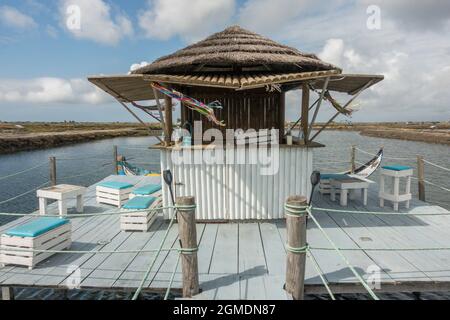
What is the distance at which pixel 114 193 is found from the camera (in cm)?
831

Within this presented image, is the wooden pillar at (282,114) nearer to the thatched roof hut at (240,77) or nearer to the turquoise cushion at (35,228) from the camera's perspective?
the thatched roof hut at (240,77)

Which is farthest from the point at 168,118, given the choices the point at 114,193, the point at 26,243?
the point at 26,243

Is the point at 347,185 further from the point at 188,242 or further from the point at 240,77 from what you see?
the point at 188,242

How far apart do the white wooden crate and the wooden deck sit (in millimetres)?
1143

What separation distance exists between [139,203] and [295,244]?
3995 mm

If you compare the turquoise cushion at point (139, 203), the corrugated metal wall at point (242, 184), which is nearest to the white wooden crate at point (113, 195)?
the turquoise cushion at point (139, 203)

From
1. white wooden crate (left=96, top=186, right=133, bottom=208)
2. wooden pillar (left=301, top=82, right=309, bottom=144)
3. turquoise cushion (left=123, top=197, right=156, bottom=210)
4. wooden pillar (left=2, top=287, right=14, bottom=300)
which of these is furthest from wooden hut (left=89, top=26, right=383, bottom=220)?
wooden pillar (left=2, top=287, right=14, bottom=300)

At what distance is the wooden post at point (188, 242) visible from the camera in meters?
3.82

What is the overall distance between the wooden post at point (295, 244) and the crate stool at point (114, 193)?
5.79 meters

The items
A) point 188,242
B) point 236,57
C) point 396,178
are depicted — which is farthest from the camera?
point 396,178

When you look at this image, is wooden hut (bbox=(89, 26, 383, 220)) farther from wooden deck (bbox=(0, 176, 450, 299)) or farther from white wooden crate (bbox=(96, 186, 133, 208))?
white wooden crate (bbox=(96, 186, 133, 208))

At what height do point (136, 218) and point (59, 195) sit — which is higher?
point (59, 195)

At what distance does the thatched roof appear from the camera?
255 inches
